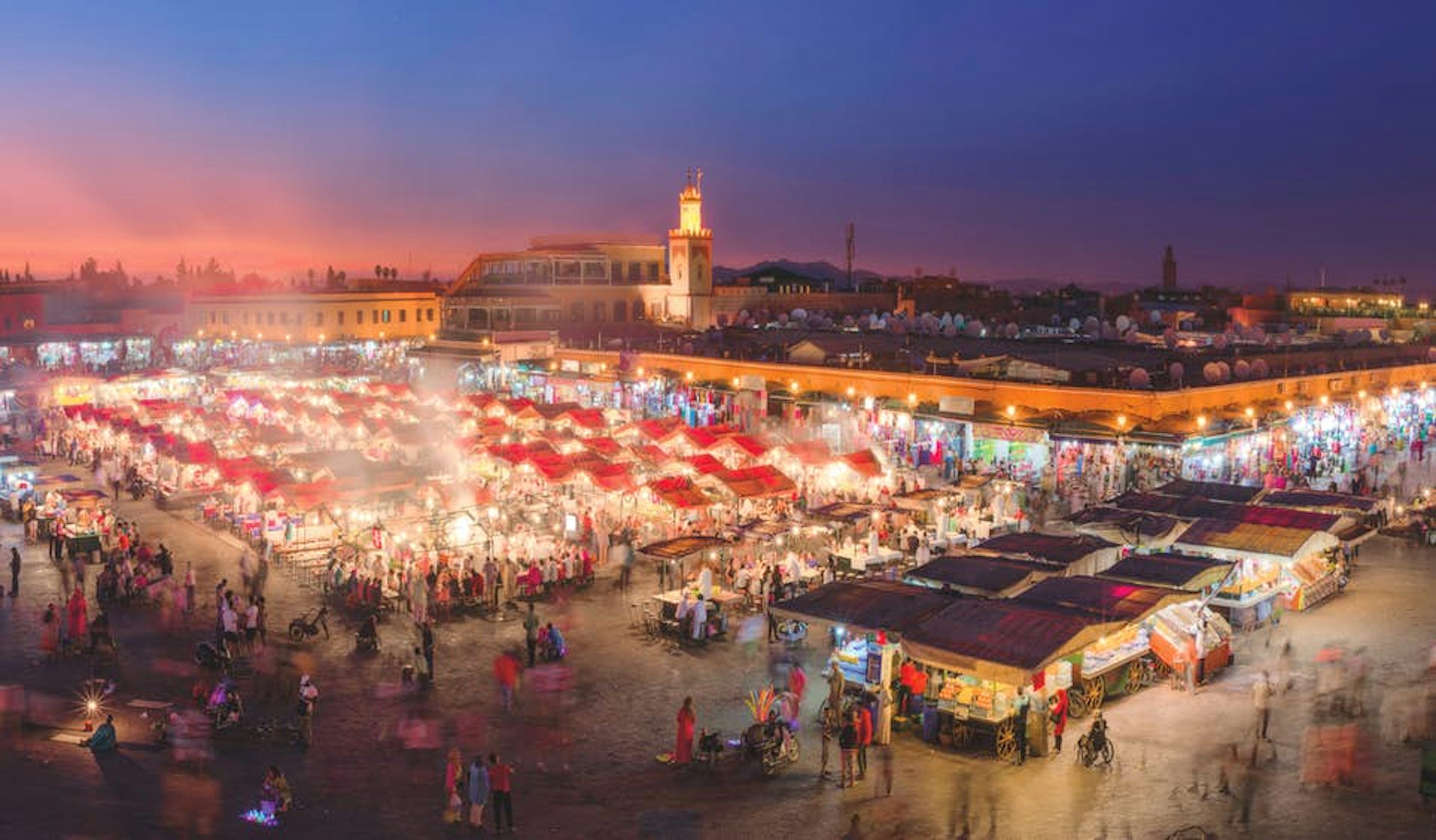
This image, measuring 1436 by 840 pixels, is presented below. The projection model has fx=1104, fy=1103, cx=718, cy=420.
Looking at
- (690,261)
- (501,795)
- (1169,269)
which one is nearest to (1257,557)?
(501,795)

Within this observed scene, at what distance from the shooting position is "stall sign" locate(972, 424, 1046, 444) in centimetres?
2750

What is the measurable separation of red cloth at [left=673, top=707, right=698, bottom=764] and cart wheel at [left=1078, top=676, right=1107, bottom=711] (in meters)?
4.64

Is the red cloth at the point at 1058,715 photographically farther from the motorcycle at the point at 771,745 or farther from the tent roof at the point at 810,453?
the tent roof at the point at 810,453

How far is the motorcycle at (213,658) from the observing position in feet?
47.2

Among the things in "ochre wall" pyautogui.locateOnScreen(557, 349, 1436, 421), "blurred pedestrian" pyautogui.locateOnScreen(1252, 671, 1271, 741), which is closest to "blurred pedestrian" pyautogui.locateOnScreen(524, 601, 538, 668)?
"blurred pedestrian" pyautogui.locateOnScreen(1252, 671, 1271, 741)

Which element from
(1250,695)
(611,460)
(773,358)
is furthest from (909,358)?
(1250,695)

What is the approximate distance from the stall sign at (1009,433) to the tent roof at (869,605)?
14187 mm

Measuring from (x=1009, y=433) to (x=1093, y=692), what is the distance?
15.7m

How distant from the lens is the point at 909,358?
37.0m

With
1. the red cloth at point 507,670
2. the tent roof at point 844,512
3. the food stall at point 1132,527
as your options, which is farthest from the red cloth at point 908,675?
the tent roof at point 844,512

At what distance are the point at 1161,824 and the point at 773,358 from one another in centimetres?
3158

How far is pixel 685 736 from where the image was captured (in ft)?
37.9

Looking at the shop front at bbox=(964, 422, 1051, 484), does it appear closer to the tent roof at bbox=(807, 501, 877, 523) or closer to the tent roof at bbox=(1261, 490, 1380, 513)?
the tent roof at bbox=(1261, 490, 1380, 513)

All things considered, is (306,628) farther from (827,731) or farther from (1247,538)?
(1247,538)
